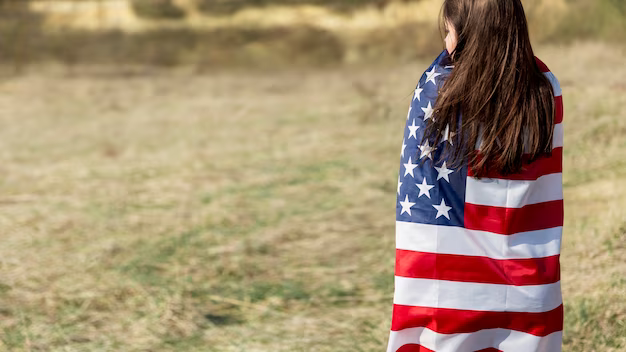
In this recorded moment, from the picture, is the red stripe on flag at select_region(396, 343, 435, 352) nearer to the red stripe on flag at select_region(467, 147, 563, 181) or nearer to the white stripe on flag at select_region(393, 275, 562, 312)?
the white stripe on flag at select_region(393, 275, 562, 312)

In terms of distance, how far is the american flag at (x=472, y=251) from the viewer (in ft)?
6.36

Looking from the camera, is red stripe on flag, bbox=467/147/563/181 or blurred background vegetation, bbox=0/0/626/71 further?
blurred background vegetation, bbox=0/0/626/71

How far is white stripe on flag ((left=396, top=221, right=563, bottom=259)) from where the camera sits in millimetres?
1938

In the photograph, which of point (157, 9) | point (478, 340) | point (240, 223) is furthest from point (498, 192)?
point (157, 9)

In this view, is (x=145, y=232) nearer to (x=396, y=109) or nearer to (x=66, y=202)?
(x=66, y=202)

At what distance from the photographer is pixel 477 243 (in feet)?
6.38

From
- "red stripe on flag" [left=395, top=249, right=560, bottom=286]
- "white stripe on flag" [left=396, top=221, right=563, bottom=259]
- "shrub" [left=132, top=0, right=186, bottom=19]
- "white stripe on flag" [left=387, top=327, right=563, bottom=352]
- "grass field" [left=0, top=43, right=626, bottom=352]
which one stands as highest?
"shrub" [left=132, top=0, right=186, bottom=19]

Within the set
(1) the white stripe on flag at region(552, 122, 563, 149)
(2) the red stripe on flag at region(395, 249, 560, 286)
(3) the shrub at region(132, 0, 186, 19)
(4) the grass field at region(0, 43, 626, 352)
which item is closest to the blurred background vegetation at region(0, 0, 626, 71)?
(3) the shrub at region(132, 0, 186, 19)

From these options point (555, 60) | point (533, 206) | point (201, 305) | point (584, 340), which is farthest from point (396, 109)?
point (533, 206)

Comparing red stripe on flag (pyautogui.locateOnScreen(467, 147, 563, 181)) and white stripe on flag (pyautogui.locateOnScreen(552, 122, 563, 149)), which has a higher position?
white stripe on flag (pyautogui.locateOnScreen(552, 122, 563, 149))

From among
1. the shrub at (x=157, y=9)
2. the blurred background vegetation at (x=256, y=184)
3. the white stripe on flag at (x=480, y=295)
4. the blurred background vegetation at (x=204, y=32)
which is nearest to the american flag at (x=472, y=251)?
the white stripe on flag at (x=480, y=295)

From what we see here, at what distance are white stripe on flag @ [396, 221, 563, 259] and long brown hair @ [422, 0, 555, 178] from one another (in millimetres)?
166

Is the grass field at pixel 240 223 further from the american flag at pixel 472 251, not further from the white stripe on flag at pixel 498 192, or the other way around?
the white stripe on flag at pixel 498 192

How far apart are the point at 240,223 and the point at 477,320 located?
3.20 metres
